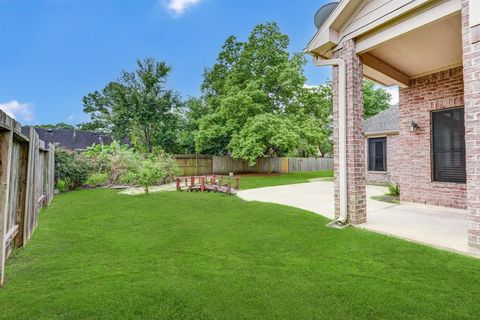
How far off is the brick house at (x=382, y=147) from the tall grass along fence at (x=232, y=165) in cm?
1011

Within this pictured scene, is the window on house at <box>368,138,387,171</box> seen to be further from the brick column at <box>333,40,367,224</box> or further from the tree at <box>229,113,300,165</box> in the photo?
the brick column at <box>333,40,367,224</box>

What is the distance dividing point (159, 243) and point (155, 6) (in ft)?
57.7

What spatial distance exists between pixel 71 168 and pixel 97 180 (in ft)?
6.04

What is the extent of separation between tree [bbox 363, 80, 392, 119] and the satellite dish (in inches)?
918

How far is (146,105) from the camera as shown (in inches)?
945

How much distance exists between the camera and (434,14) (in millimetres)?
3617

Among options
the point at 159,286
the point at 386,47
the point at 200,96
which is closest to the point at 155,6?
the point at 200,96

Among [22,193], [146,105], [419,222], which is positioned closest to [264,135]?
[419,222]

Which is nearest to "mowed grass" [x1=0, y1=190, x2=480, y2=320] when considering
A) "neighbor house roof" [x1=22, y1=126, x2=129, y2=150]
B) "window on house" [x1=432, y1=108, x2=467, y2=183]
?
"window on house" [x1=432, y1=108, x2=467, y2=183]

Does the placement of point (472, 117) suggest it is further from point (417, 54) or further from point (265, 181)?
point (265, 181)

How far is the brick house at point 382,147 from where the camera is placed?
11.0m

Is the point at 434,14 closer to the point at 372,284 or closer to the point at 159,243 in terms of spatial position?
the point at 372,284

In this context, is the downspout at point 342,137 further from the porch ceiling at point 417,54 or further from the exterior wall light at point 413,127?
the exterior wall light at point 413,127

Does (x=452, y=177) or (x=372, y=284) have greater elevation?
(x=452, y=177)
